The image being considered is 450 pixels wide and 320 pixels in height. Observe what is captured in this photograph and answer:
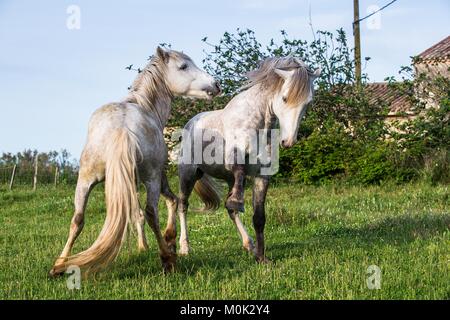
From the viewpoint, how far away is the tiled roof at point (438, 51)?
91.7ft

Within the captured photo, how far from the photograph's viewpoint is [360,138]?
20234 mm

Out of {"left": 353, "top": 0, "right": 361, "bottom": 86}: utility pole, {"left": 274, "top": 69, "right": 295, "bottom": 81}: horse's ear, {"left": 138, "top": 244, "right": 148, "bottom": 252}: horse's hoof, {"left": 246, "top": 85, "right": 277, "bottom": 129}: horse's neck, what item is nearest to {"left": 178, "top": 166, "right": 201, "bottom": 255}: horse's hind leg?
{"left": 138, "top": 244, "right": 148, "bottom": 252}: horse's hoof

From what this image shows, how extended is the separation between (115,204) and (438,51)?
2641 centimetres

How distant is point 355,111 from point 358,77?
1407 millimetres

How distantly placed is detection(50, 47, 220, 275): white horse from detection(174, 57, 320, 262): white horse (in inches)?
31.3

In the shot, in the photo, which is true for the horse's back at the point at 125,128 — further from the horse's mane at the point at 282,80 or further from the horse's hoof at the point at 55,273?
the horse's mane at the point at 282,80

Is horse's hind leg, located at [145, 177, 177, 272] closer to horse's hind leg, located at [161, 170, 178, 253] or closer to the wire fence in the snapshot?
horse's hind leg, located at [161, 170, 178, 253]

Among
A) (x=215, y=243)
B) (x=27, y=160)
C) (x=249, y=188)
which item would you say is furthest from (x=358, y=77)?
(x=215, y=243)

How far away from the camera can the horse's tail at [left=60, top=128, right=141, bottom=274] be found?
625cm

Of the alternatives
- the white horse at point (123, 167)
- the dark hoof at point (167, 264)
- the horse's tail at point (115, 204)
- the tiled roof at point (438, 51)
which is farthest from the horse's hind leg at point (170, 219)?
the tiled roof at point (438, 51)

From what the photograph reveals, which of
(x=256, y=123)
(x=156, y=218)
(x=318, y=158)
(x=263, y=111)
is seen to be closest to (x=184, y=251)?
(x=156, y=218)

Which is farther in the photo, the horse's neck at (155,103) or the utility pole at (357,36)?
the utility pole at (357,36)

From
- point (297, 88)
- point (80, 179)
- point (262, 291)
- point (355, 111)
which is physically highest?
Answer: point (355, 111)

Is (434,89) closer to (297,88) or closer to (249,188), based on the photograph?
(249,188)
